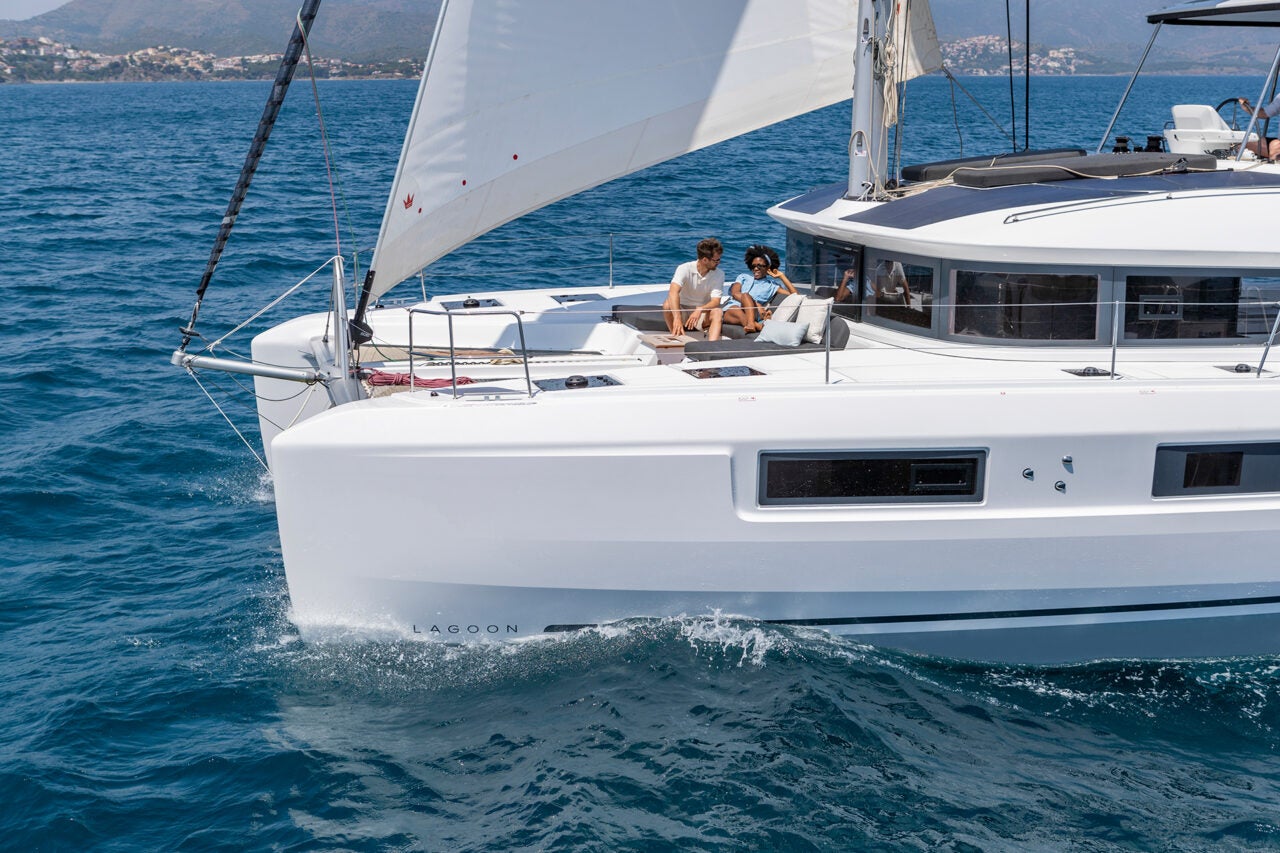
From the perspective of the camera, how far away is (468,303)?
408 inches

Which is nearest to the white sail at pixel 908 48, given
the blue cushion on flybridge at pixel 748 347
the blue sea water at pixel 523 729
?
the blue cushion on flybridge at pixel 748 347

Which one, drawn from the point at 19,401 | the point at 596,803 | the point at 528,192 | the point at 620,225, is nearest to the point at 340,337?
the point at 528,192

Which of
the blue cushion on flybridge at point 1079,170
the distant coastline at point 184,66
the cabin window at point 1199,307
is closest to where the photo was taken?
the cabin window at point 1199,307

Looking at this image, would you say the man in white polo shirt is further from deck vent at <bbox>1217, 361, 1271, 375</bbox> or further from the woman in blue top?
deck vent at <bbox>1217, 361, 1271, 375</bbox>

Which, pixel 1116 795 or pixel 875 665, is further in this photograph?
pixel 875 665

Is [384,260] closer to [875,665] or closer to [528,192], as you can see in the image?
[528,192]

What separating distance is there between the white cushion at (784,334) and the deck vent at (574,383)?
1360mm

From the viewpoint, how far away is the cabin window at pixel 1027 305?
817cm

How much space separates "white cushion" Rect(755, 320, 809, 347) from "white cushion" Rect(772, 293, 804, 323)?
24 cm

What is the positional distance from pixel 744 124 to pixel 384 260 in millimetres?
3085

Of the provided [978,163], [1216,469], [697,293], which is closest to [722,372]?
[697,293]

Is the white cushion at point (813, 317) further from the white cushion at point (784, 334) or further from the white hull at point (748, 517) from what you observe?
the white hull at point (748, 517)

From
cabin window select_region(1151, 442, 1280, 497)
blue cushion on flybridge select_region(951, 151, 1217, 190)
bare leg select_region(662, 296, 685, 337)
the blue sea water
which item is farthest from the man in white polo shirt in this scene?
cabin window select_region(1151, 442, 1280, 497)

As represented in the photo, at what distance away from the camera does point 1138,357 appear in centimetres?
826
